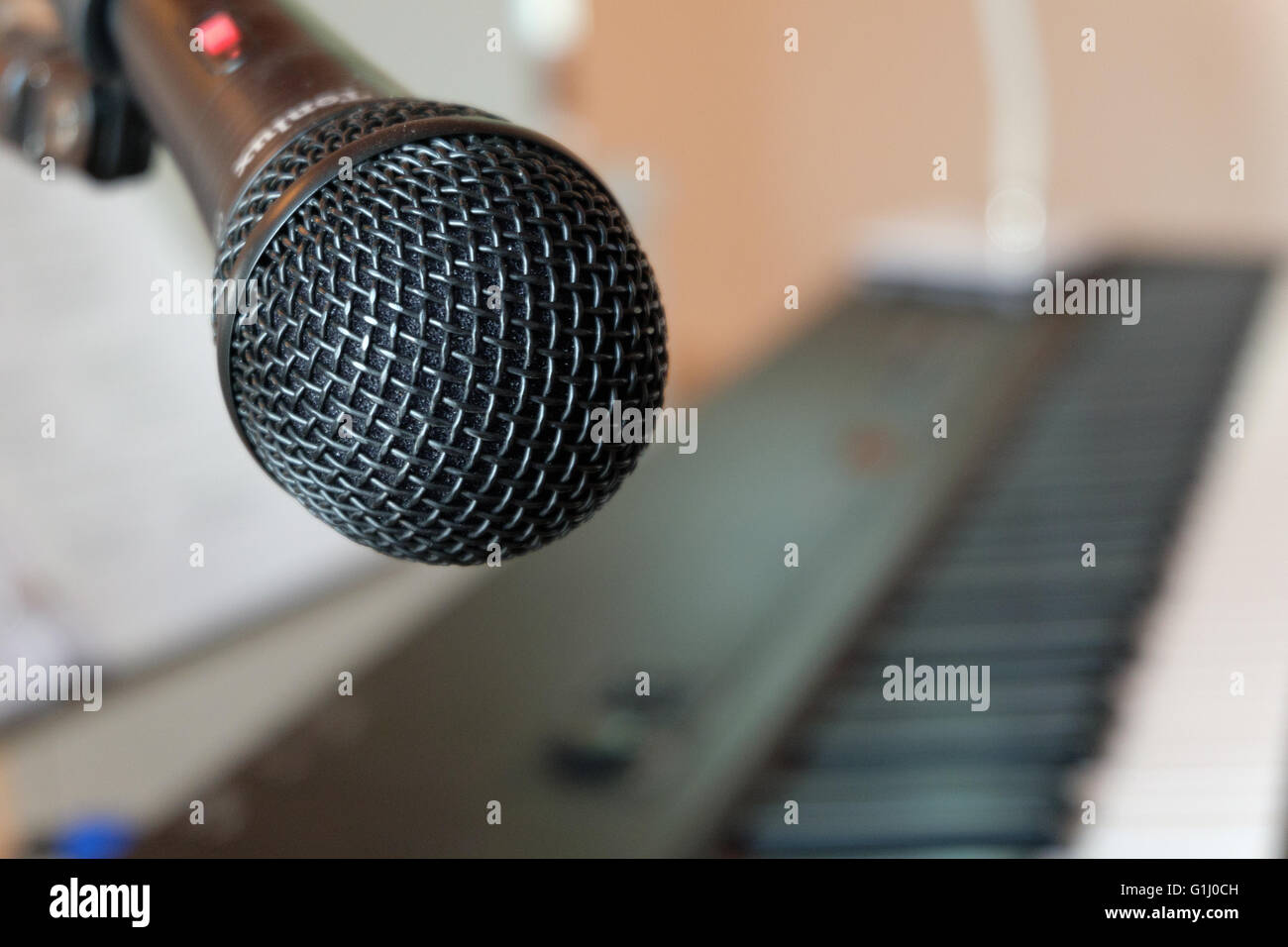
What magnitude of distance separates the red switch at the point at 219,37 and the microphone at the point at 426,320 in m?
0.03

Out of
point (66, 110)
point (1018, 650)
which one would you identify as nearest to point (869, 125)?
point (1018, 650)

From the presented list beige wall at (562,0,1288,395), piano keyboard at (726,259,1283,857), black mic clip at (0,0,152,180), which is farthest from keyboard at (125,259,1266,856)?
beige wall at (562,0,1288,395)

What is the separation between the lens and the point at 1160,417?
1264 millimetres

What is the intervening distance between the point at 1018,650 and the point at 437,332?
2.23 feet

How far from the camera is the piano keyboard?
0.73 meters

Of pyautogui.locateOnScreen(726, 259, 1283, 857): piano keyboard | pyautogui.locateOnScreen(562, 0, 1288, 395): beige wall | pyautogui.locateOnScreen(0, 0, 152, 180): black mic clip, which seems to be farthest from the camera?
pyautogui.locateOnScreen(562, 0, 1288, 395): beige wall

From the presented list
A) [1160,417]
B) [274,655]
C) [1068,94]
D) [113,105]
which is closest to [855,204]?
[1068,94]

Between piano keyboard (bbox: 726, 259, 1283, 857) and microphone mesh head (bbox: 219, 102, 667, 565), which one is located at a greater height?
microphone mesh head (bbox: 219, 102, 667, 565)

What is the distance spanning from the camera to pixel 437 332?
11.6 inches

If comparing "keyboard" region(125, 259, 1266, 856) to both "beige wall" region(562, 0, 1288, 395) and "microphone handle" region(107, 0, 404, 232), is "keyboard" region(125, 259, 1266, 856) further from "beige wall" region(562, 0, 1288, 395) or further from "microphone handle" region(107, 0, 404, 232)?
"beige wall" region(562, 0, 1288, 395)

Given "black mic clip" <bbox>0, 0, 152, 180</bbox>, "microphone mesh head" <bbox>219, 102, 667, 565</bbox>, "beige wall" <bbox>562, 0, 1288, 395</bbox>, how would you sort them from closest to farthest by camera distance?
"microphone mesh head" <bbox>219, 102, 667, 565</bbox> → "black mic clip" <bbox>0, 0, 152, 180</bbox> → "beige wall" <bbox>562, 0, 1288, 395</bbox>

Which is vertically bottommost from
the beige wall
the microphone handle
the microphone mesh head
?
the microphone mesh head
